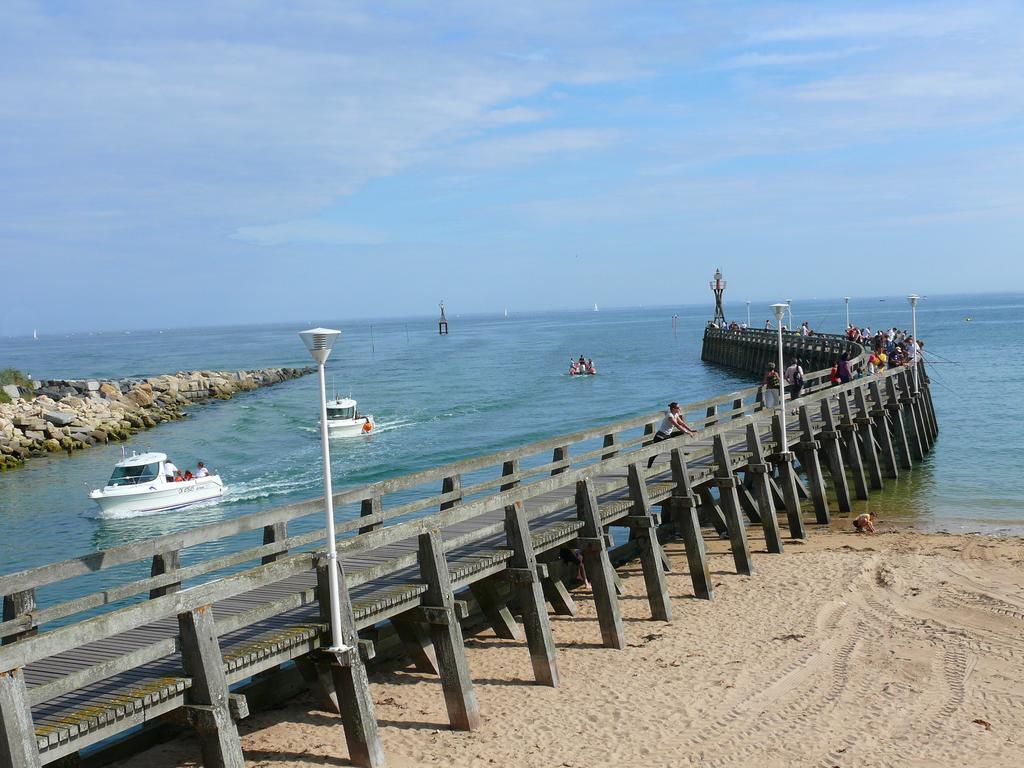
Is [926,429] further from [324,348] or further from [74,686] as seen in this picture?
[74,686]

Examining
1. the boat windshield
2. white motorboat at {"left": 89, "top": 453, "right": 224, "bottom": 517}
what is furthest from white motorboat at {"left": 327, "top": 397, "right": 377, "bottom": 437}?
the boat windshield

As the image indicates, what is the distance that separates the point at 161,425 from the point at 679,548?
135ft

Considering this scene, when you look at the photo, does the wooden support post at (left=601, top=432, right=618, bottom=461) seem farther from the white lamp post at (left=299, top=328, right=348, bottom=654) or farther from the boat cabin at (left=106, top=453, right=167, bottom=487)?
the boat cabin at (left=106, top=453, right=167, bottom=487)

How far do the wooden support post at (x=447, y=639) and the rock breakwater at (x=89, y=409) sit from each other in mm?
35010

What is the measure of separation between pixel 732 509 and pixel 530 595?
540cm

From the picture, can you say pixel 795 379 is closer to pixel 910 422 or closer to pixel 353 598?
pixel 910 422

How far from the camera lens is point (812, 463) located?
63.0 feet

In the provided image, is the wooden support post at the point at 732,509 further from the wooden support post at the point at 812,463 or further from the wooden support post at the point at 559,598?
the wooden support post at the point at 812,463

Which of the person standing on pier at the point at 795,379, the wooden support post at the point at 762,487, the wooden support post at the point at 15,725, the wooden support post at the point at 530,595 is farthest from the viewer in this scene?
the person standing on pier at the point at 795,379

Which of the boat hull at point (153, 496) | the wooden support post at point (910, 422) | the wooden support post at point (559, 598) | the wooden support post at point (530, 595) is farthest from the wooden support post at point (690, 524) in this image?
the boat hull at point (153, 496)

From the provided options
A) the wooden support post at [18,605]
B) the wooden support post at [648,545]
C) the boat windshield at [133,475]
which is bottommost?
the boat windshield at [133,475]

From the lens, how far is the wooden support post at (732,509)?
1480 cm

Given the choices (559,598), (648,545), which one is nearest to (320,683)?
(559,598)

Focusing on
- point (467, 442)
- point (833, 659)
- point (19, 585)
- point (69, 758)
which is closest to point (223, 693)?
point (19, 585)
